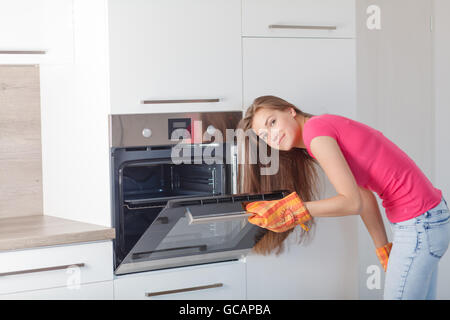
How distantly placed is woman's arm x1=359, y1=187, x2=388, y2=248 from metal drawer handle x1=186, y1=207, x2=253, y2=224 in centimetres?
41

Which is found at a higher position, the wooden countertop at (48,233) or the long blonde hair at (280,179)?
the long blonde hair at (280,179)

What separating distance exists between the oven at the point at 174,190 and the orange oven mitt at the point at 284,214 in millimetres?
111

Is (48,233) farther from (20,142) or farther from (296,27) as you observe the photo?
(296,27)

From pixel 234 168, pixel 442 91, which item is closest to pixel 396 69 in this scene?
pixel 442 91

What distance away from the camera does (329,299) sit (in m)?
2.33

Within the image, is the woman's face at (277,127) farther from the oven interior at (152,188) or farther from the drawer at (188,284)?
the drawer at (188,284)

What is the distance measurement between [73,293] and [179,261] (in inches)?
14.4

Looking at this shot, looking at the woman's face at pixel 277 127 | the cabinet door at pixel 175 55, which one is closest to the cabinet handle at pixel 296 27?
the cabinet door at pixel 175 55

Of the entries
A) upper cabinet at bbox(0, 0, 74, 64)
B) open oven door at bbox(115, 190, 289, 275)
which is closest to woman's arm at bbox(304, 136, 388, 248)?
open oven door at bbox(115, 190, 289, 275)

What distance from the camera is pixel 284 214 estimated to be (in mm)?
1714

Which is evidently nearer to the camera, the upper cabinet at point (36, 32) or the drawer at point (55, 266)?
the drawer at point (55, 266)

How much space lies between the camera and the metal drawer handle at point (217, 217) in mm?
1784

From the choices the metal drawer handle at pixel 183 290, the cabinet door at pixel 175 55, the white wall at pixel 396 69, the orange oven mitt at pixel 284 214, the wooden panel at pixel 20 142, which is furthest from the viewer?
the white wall at pixel 396 69
